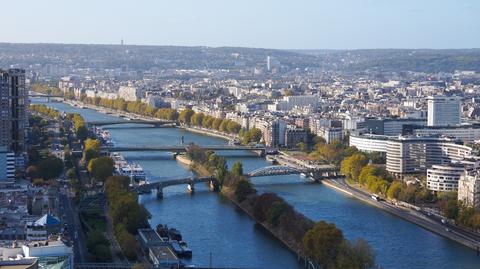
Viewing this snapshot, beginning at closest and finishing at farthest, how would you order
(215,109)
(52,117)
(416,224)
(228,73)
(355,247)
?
(355,247) < (416,224) < (52,117) < (215,109) < (228,73)

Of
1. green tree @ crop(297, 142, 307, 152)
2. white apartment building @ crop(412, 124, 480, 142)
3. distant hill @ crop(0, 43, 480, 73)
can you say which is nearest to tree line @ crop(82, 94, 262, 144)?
green tree @ crop(297, 142, 307, 152)

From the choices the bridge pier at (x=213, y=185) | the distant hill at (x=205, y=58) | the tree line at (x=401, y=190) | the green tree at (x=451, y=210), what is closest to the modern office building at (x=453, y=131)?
the tree line at (x=401, y=190)

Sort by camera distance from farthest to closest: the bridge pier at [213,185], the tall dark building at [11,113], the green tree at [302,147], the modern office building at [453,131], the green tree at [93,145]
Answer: the green tree at [302,147] → the modern office building at [453,131] → the green tree at [93,145] → the tall dark building at [11,113] → the bridge pier at [213,185]

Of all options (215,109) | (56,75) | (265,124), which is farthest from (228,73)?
(265,124)

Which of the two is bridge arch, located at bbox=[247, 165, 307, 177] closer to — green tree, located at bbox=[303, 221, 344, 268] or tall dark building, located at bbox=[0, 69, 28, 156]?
tall dark building, located at bbox=[0, 69, 28, 156]

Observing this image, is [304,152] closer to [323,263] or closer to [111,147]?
[111,147]

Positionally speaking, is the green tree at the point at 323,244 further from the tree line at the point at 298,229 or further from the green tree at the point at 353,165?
the green tree at the point at 353,165
